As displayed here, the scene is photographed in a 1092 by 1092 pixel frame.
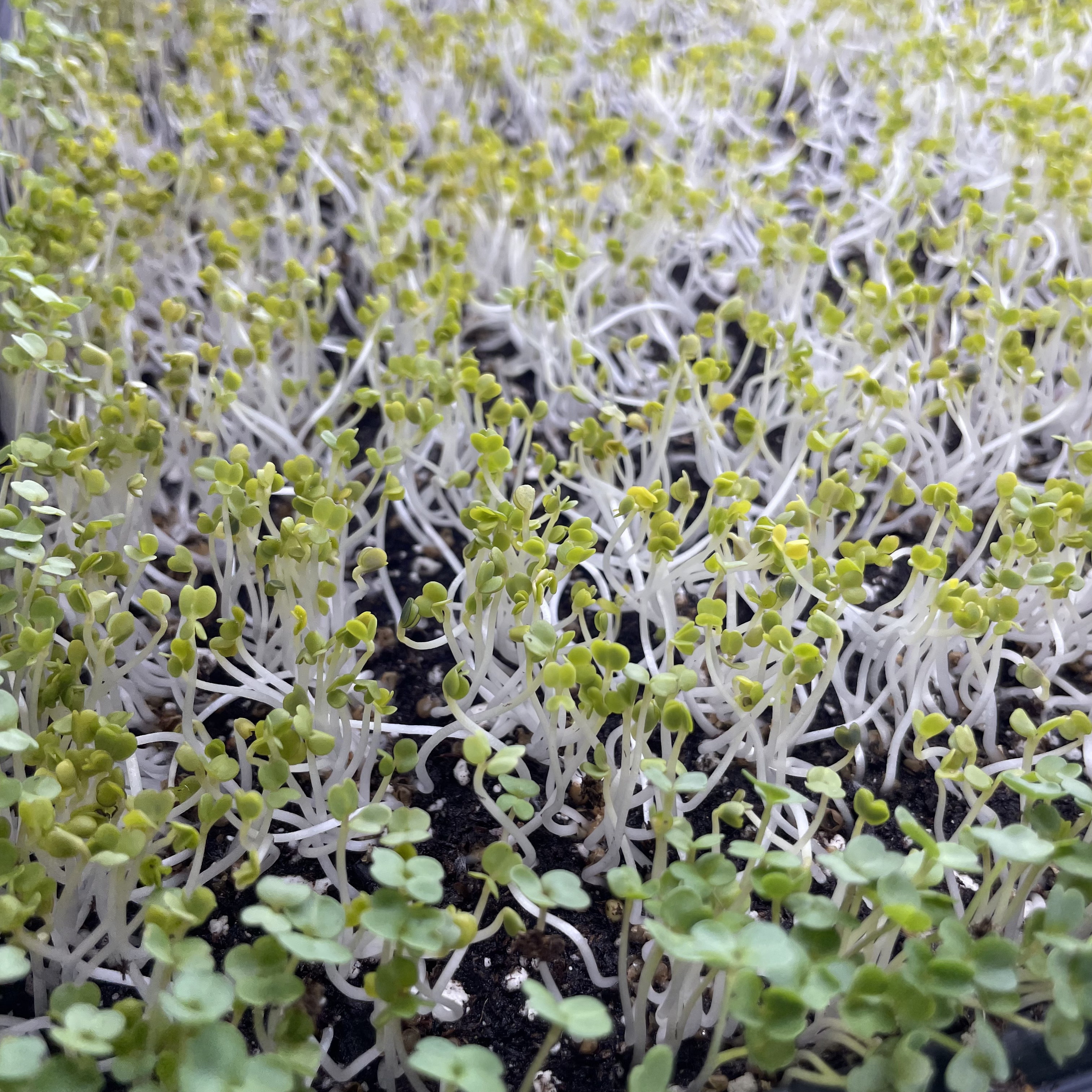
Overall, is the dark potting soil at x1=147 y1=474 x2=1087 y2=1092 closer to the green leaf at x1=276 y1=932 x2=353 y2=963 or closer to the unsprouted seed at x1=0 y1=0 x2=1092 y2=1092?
the unsprouted seed at x1=0 y1=0 x2=1092 y2=1092

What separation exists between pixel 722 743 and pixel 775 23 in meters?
2.32

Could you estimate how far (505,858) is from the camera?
717mm

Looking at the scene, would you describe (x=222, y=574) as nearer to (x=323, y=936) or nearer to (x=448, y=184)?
(x=323, y=936)

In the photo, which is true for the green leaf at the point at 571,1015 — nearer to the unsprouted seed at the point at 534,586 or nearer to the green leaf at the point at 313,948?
the unsprouted seed at the point at 534,586

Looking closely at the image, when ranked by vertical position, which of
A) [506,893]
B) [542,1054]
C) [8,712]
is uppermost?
[8,712]

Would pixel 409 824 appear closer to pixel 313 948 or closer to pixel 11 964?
pixel 313 948

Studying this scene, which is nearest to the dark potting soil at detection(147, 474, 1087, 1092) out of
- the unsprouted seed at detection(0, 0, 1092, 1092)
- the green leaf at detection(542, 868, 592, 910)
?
the unsprouted seed at detection(0, 0, 1092, 1092)

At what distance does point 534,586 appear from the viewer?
93cm

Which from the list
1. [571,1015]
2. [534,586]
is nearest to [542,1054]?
[571,1015]

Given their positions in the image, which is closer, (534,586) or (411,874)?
(411,874)

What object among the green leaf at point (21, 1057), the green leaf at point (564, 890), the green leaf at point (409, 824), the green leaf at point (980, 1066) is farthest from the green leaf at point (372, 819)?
the green leaf at point (980, 1066)

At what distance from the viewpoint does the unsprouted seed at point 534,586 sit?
0.67 meters

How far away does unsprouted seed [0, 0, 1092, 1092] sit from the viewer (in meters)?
0.67

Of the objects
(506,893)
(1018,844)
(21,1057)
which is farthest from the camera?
(506,893)
